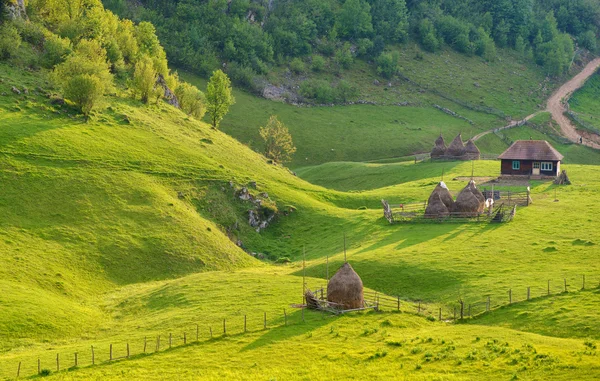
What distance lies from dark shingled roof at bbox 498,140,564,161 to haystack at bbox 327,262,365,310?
62801mm

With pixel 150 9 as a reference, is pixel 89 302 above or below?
below

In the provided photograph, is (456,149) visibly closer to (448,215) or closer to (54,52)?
(448,215)

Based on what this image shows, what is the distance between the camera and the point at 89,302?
64188 millimetres

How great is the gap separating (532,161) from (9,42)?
245ft

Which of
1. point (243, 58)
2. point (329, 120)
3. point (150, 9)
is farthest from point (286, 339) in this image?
point (150, 9)

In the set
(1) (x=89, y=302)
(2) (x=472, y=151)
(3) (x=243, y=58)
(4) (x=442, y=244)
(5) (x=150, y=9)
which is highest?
(5) (x=150, y=9)

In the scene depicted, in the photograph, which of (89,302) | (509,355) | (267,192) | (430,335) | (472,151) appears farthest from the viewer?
(472,151)

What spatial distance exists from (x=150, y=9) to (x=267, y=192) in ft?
367

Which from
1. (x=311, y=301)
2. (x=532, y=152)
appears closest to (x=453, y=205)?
(x=532, y=152)

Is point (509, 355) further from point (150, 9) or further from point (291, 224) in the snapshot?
point (150, 9)

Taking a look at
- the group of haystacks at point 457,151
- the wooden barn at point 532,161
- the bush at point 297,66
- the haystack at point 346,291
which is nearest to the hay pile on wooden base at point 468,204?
the wooden barn at point 532,161

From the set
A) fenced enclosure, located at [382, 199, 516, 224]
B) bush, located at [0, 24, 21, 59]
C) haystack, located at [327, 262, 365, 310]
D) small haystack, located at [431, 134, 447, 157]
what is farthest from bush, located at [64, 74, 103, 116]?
small haystack, located at [431, 134, 447, 157]

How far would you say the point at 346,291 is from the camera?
2253 inches

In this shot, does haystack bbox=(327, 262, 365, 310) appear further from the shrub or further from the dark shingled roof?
the shrub
